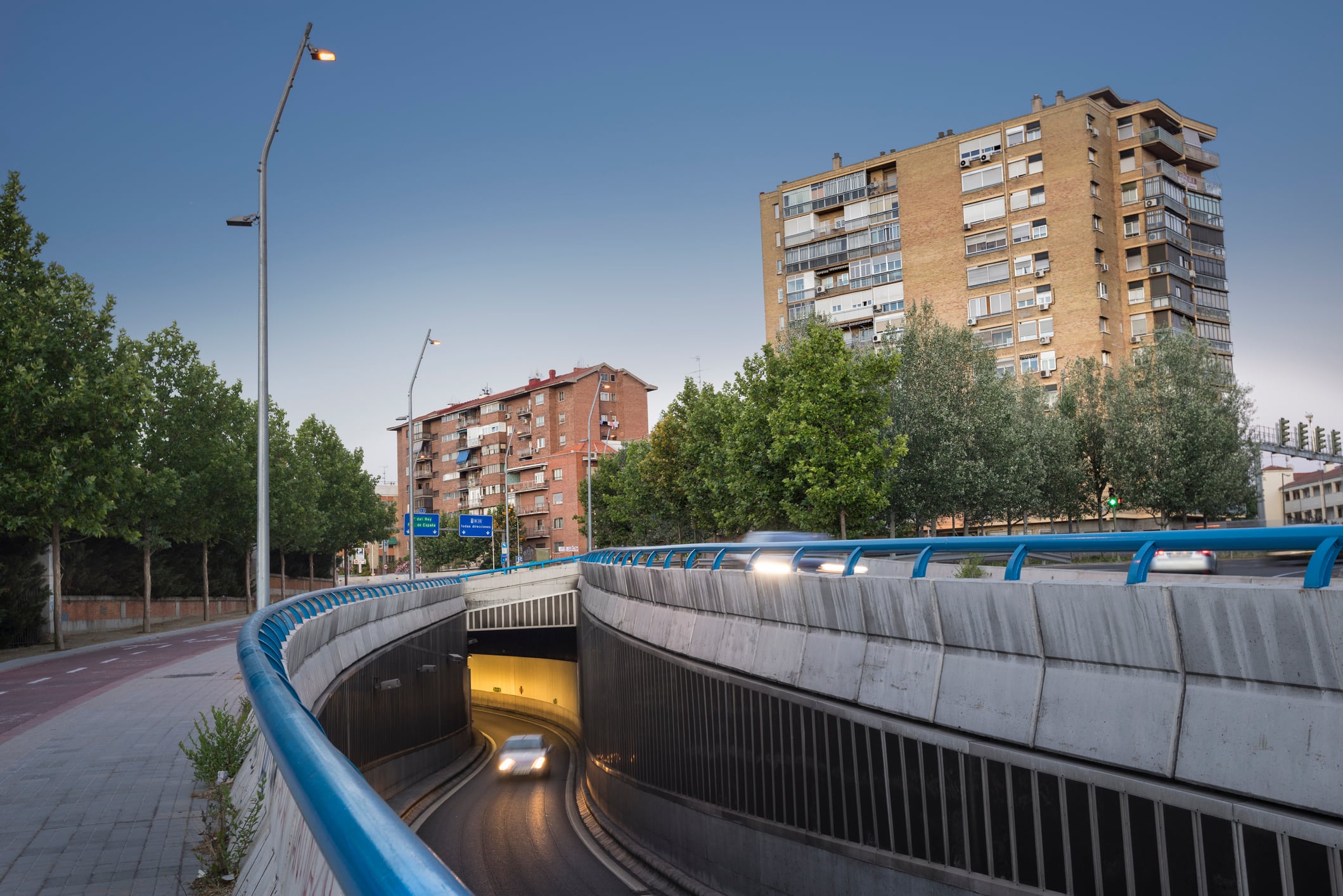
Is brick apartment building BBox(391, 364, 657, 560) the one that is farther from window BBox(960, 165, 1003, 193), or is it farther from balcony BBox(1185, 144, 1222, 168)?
balcony BBox(1185, 144, 1222, 168)

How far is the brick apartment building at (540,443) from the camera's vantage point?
374ft

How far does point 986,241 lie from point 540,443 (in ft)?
215

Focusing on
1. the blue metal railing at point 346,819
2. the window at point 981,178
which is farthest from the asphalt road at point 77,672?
the window at point 981,178

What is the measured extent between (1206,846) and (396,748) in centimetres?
1977

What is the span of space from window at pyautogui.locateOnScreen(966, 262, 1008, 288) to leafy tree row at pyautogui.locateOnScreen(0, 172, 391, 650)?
4958 centimetres

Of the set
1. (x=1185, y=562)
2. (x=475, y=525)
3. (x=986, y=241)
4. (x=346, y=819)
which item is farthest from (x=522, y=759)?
(x=986, y=241)

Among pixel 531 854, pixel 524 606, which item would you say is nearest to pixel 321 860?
pixel 531 854

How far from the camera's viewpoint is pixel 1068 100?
69.6 m

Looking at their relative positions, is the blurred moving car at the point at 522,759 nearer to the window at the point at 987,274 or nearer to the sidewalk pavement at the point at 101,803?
the sidewalk pavement at the point at 101,803

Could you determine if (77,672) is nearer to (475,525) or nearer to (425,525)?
(425,525)

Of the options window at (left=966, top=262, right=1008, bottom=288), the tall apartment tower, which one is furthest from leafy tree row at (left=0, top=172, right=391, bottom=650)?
window at (left=966, top=262, right=1008, bottom=288)

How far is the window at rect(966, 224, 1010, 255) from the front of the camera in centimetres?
7212

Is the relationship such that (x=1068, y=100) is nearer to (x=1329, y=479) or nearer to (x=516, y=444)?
(x=1329, y=479)

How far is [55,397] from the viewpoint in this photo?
1179 inches
